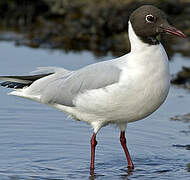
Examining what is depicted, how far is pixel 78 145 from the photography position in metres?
9.32

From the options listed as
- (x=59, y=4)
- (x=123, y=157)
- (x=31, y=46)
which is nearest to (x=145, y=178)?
(x=123, y=157)

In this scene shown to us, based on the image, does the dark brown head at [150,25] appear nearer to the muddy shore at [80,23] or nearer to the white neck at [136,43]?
the white neck at [136,43]

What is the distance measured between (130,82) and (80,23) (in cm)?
798

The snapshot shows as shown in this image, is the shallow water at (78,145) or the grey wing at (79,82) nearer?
the grey wing at (79,82)

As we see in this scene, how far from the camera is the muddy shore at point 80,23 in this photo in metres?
15.3

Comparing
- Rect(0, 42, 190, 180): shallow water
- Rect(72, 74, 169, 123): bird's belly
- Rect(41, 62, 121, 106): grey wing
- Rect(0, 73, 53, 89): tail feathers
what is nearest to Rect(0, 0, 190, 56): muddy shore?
Rect(0, 42, 190, 180): shallow water

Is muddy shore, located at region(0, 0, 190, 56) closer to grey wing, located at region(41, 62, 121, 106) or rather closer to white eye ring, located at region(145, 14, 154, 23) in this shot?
grey wing, located at region(41, 62, 121, 106)

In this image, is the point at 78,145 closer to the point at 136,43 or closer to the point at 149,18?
the point at 136,43

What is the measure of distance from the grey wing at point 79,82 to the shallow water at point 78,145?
2.42ft

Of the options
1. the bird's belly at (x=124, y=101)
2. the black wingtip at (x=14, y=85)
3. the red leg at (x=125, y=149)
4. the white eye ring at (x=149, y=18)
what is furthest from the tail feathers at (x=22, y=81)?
the white eye ring at (x=149, y=18)

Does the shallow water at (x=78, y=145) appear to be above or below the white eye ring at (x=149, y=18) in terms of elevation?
below

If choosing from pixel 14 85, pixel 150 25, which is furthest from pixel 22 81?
pixel 150 25

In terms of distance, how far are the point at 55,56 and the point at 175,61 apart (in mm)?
2390

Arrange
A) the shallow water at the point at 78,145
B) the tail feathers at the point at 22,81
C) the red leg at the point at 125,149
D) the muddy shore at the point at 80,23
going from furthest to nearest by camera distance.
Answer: the muddy shore at the point at 80,23
the tail feathers at the point at 22,81
the red leg at the point at 125,149
the shallow water at the point at 78,145
